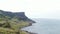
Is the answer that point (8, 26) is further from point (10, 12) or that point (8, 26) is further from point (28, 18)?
point (28, 18)

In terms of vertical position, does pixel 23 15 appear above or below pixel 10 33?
below

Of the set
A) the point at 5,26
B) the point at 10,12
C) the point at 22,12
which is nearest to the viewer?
the point at 5,26

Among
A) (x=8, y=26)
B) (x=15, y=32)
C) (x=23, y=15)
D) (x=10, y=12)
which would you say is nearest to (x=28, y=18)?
(x=23, y=15)

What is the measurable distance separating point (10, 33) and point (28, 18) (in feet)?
182

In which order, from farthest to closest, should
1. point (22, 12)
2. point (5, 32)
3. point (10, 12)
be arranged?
point (22, 12) < point (10, 12) < point (5, 32)

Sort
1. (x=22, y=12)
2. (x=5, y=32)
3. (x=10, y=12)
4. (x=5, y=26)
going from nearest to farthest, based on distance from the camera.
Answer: (x=5, y=32), (x=5, y=26), (x=10, y=12), (x=22, y=12)

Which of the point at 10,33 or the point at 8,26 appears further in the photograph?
the point at 8,26

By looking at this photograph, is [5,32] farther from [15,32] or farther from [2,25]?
[2,25]

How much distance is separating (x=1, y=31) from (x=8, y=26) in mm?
7135

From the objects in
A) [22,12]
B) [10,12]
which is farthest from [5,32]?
[22,12]

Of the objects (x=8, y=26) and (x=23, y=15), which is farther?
(x=23, y=15)

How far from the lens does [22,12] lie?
94.1 metres

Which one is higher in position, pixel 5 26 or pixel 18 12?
pixel 5 26

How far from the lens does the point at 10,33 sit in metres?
39.2
